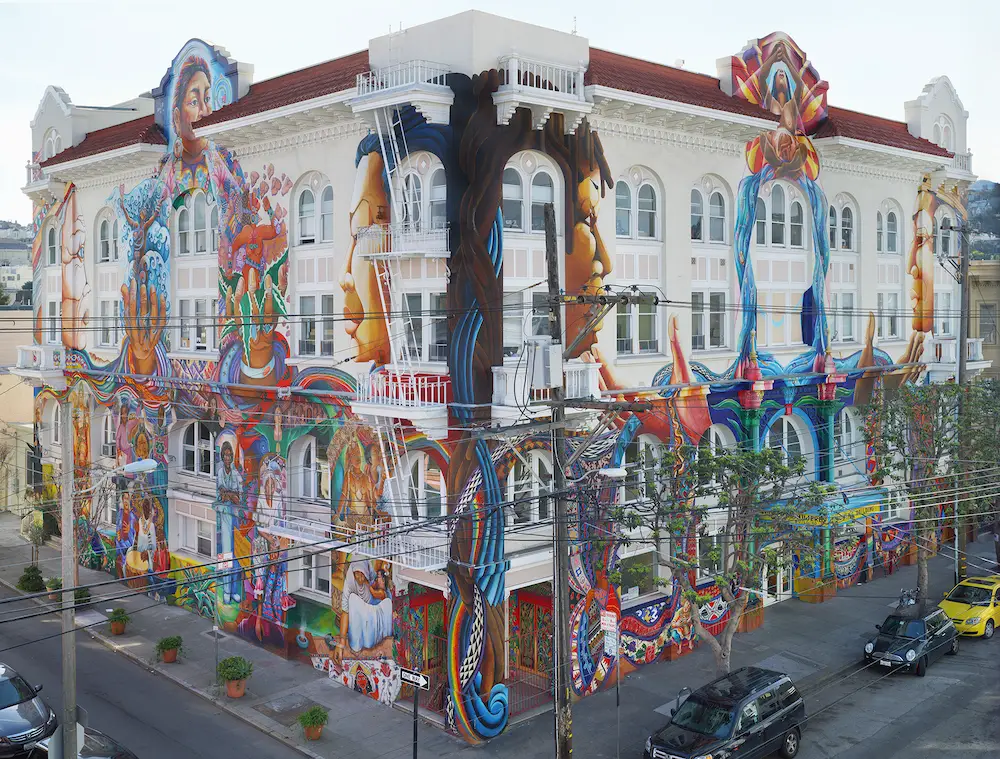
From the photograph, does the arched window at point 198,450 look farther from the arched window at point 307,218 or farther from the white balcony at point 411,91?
the white balcony at point 411,91

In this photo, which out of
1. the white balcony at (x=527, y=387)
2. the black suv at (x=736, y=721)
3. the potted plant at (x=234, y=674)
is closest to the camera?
the black suv at (x=736, y=721)

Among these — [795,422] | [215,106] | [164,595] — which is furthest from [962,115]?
[164,595]

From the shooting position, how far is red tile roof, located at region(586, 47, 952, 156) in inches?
1073

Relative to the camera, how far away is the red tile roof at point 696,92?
27.3m

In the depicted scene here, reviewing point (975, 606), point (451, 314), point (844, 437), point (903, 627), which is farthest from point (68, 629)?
point (844, 437)

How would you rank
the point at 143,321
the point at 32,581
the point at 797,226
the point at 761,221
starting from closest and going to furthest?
the point at 761,221
the point at 797,226
the point at 32,581
the point at 143,321

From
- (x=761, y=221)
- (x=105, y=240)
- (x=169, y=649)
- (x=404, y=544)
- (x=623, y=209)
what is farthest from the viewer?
(x=105, y=240)

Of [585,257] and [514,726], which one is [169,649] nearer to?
[514,726]

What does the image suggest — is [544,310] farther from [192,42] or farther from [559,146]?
[192,42]

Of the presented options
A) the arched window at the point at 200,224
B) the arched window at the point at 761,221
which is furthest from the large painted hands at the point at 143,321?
the arched window at the point at 761,221

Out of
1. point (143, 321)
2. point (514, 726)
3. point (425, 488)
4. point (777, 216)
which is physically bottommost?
point (514, 726)

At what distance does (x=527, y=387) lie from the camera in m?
24.3

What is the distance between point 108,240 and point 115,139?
3534 mm

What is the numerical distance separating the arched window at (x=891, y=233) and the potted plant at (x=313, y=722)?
25865mm
